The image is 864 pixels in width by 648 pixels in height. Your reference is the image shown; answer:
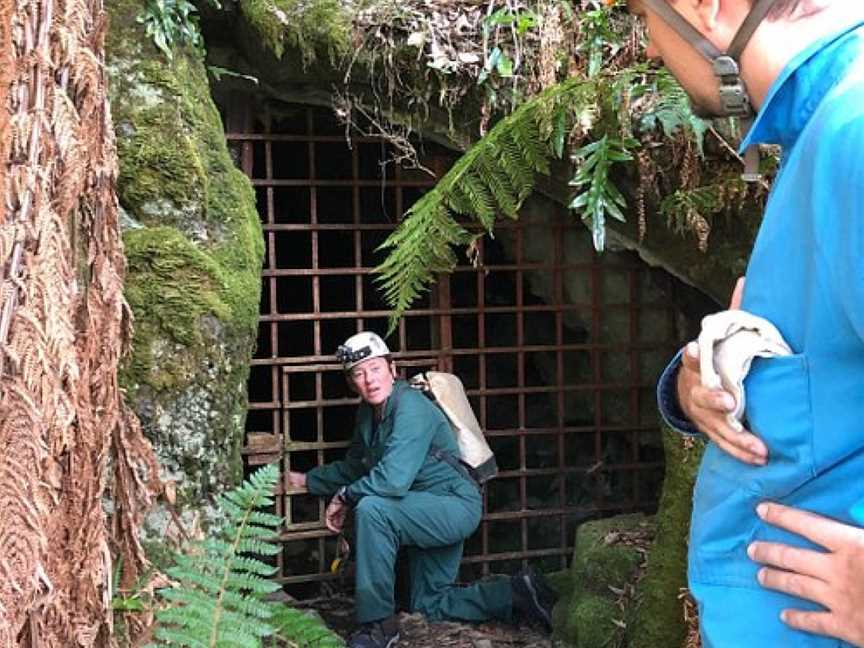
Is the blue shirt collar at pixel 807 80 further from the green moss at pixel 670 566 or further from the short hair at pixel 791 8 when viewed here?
the green moss at pixel 670 566

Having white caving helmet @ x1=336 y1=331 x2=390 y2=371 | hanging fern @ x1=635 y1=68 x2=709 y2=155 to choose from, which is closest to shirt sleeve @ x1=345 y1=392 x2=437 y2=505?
white caving helmet @ x1=336 y1=331 x2=390 y2=371

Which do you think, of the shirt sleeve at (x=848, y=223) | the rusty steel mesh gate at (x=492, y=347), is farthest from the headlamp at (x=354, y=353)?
the shirt sleeve at (x=848, y=223)

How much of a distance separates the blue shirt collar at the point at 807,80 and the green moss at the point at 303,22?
10.7ft

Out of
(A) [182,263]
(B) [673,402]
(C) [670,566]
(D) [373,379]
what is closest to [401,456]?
(D) [373,379]

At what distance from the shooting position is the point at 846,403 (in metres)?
0.94

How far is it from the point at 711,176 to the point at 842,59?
279 cm

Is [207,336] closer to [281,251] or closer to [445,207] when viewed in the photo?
[445,207]

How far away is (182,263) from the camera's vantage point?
11.2 feet

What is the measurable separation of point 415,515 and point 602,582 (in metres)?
0.94

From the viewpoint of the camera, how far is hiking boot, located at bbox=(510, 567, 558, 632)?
470cm

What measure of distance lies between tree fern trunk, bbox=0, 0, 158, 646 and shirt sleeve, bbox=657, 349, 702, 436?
1075mm

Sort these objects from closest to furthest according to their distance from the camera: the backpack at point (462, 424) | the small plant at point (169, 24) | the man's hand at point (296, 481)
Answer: the small plant at point (169, 24) < the backpack at point (462, 424) < the man's hand at point (296, 481)

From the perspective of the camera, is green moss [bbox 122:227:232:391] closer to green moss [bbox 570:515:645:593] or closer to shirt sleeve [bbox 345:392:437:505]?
shirt sleeve [bbox 345:392:437:505]

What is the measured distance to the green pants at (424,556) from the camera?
441 centimetres
